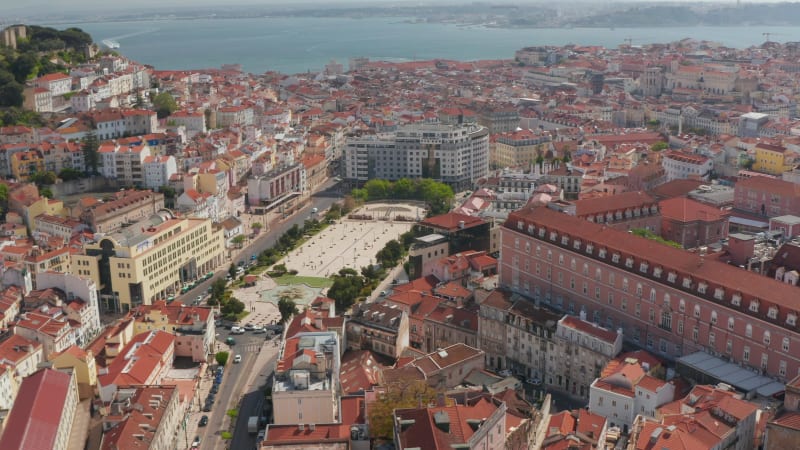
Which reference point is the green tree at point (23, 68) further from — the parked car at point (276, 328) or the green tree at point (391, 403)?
the green tree at point (391, 403)

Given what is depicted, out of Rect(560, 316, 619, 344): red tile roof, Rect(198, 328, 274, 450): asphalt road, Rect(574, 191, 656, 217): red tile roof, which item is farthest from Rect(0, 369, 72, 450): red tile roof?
Rect(574, 191, 656, 217): red tile roof

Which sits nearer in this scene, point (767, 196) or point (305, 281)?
point (305, 281)

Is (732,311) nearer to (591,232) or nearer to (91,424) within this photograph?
(591,232)

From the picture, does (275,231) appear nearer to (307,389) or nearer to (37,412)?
(37,412)

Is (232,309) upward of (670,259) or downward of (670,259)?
downward

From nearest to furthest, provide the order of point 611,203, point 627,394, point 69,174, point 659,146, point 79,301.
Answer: point 627,394 → point 79,301 → point 611,203 → point 69,174 → point 659,146

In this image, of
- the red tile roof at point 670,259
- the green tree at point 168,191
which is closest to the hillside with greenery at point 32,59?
the green tree at point 168,191

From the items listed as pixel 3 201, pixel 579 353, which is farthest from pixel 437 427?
pixel 3 201
